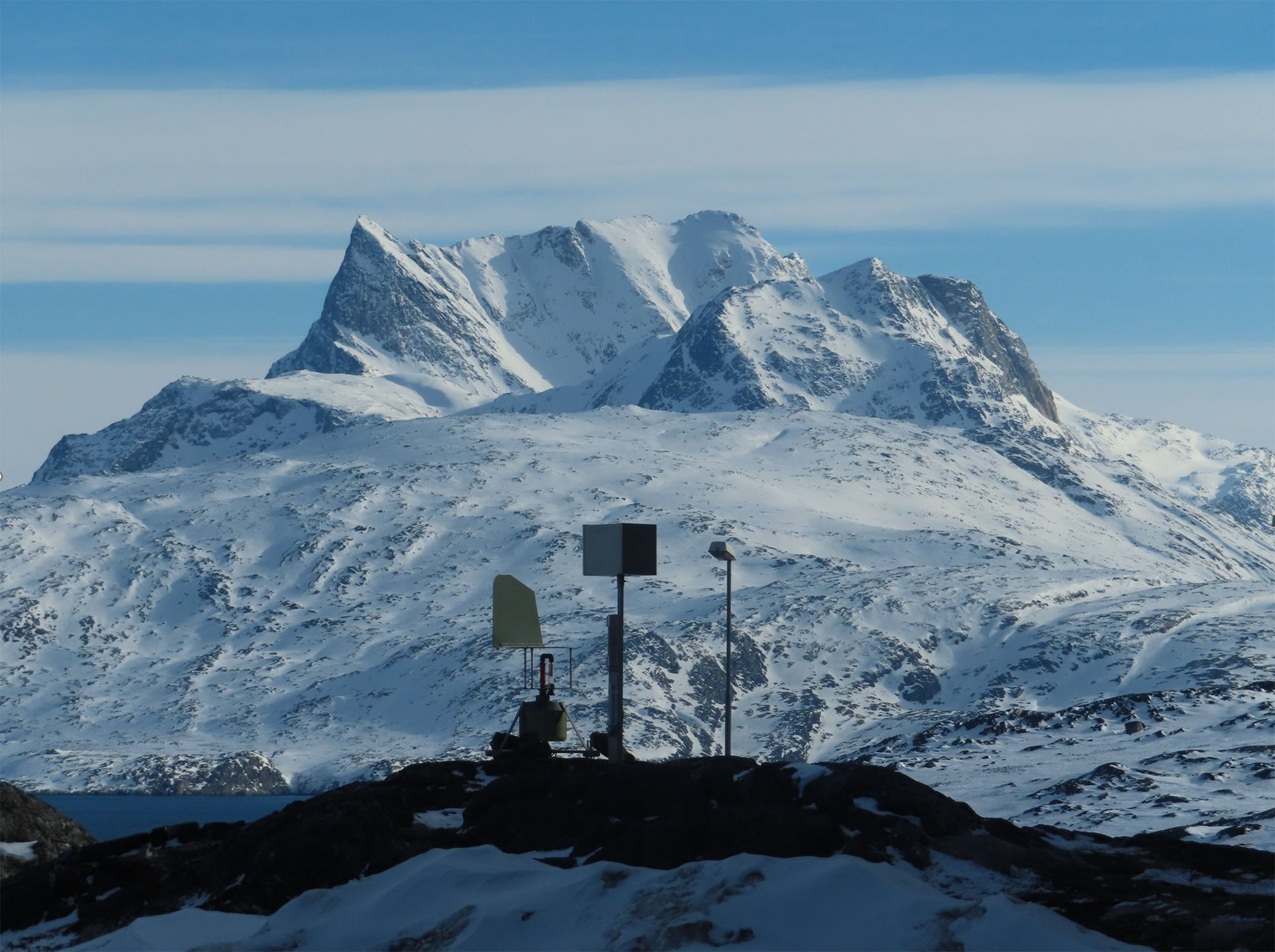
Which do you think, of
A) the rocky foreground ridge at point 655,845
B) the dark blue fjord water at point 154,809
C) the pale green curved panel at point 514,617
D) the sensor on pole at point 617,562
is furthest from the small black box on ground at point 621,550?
the dark blue fjord water at point 154,809

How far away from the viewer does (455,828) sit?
89.9ft

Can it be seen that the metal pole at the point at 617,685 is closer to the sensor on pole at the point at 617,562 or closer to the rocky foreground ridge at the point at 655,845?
the sensor on pole at the point at 617,562

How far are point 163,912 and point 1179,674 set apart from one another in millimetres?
181018

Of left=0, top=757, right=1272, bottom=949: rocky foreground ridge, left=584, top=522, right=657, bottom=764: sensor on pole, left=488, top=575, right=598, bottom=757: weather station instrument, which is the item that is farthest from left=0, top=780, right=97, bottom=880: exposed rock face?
left=584, top=522, right=657, bottom=764: sensor on pole

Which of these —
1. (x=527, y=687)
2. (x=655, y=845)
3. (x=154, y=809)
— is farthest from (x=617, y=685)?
(x=154, y=809)

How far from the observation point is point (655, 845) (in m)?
24.5

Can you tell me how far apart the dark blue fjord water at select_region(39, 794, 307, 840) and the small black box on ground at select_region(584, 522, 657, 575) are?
470 ft

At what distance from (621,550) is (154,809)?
16928 centimetres

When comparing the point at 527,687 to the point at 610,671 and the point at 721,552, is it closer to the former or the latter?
the point at 610,671

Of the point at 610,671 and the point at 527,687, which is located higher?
the point at 610,671

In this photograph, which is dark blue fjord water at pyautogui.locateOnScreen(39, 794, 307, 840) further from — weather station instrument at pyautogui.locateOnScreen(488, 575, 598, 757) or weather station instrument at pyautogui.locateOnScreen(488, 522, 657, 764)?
weather station instrument at pyautogui.locateOnScreen(488, 522, 657, 764)

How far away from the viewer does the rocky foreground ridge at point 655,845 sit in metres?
22.5

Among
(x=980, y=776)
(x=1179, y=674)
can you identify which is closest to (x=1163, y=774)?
(x=980, y=776)

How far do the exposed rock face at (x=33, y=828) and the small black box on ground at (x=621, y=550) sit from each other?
35.5ft
